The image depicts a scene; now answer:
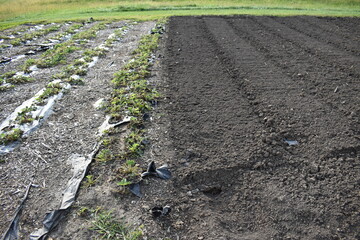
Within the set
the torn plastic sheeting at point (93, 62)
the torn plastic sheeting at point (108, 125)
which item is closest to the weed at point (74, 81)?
the torn plastic sheeting at point (93, 62)

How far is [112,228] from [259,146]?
2.34 m

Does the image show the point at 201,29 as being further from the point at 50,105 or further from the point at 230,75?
the point at 50,105

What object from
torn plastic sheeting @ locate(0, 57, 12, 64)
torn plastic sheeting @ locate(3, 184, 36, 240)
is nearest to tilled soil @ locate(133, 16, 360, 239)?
torn plastic sheeting @ locate(3, 184, 36, 240)

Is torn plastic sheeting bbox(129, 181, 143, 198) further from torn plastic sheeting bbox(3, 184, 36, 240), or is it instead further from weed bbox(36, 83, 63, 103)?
weed bbox(36, 83, 63, 103)

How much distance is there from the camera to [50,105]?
508 centimetres

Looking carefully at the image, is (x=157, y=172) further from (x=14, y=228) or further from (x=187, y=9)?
(x=187, y=9)

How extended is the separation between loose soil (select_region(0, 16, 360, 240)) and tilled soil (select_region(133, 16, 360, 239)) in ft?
0.05

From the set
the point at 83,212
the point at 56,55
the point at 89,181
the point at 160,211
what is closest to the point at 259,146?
the point at 160,211

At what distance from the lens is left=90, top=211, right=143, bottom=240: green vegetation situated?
102 inches

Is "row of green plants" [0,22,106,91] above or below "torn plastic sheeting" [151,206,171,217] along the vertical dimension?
above

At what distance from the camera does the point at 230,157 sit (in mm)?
3615

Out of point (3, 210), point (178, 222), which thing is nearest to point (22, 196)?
point (3, 210)

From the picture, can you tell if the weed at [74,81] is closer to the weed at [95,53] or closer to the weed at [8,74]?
the weed at [8,74]

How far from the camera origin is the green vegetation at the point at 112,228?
8.46ft
